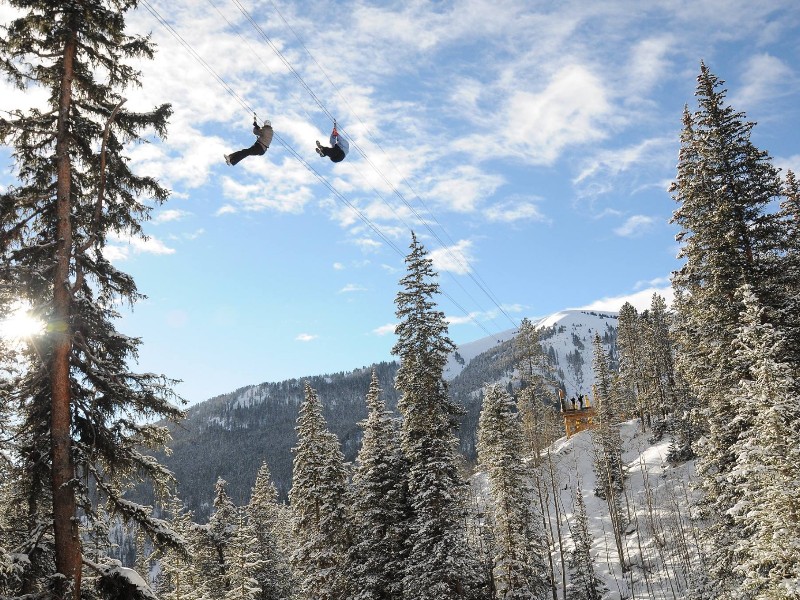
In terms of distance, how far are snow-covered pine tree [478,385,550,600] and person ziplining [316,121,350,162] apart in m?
23.4

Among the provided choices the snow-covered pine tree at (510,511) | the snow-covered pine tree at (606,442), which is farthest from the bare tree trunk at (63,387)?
the snow-covered pine tree at (606,442)

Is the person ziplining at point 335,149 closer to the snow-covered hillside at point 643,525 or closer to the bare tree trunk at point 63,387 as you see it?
the bare tree trunk at point 63,387

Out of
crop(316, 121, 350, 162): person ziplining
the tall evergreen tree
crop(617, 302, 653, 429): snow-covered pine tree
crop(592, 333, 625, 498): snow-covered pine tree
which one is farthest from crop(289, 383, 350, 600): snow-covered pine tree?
crop(617, 302, 653, 429): snow-covered pine tree

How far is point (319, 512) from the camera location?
2889 cm

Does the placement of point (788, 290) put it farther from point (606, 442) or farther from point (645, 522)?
point (606, 442)

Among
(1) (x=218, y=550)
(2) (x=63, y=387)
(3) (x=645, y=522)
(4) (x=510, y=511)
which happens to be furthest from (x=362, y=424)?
(3) (x=645, y=522)

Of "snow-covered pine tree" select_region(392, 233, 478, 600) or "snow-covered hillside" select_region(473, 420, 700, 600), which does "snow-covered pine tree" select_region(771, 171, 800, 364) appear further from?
"snow-covered hillside" select_region(473, 420, 700, 600)

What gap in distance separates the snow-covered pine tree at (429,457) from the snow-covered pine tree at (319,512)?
4.27m

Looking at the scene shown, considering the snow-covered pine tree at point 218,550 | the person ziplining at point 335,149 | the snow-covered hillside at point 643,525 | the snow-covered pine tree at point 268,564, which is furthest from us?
the snow-covered hillside at point 643,525

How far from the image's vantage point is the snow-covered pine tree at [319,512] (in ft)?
91.1

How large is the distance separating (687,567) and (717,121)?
36761 millimetres

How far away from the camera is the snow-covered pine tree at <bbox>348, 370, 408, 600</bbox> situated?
26203 millimetres

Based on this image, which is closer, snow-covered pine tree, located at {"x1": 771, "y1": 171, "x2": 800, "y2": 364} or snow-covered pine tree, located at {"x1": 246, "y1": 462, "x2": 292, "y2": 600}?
snow-covered pine tree, located at {"x1": 771, "y1": 171, "x2": 800, "y2": 364}

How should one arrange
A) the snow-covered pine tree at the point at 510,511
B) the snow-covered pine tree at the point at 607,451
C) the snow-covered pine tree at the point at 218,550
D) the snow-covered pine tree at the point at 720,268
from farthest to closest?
1. the snow-covered pine tree at the point at 607,451
2. the snow-covered pine tree at the point at 218,550
3. the snow-covered pine tree at the point at 510,511
4. the snow-covered pine tree at the point at 720,268
